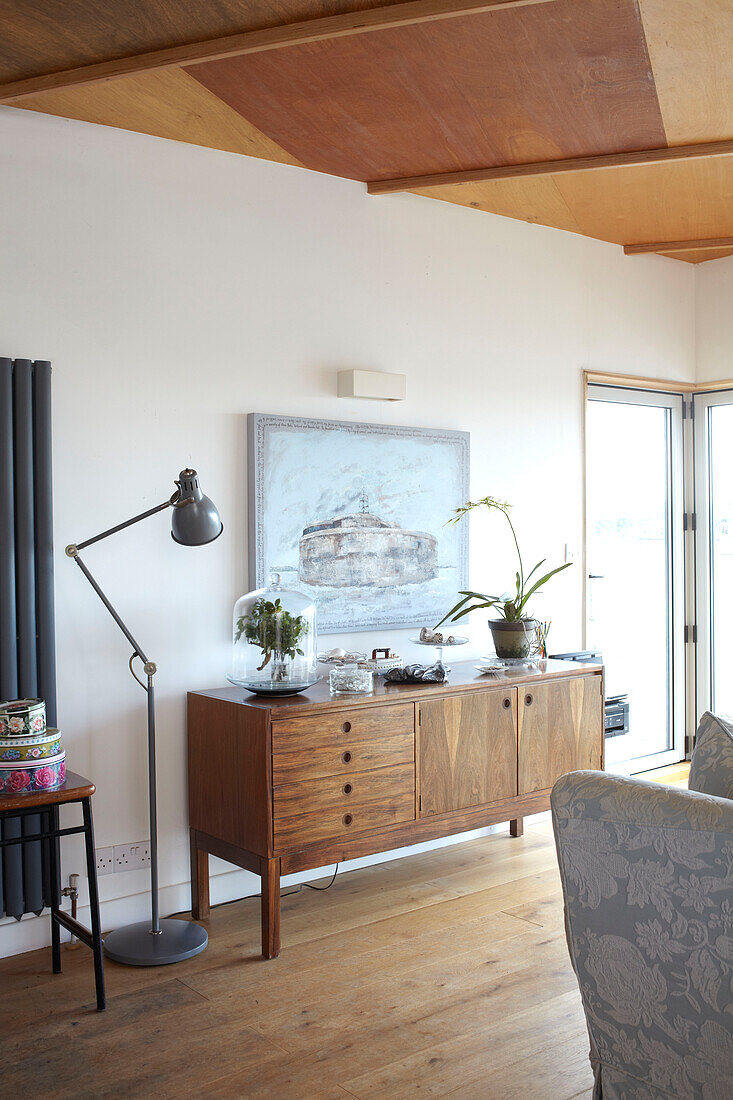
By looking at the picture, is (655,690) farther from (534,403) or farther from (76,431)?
(76,431)

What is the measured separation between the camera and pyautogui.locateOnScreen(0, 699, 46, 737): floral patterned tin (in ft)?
9.09

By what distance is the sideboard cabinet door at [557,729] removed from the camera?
156 inches

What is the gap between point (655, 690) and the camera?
5.50m

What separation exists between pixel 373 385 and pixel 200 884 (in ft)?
6.72

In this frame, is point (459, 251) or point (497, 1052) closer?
point (497, 1052)

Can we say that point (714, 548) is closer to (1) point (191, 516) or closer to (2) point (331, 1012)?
(1) point (191, 516)

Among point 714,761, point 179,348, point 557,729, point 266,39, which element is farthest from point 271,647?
point 266,39

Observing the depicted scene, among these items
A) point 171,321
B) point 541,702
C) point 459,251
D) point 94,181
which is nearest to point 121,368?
point 171,321

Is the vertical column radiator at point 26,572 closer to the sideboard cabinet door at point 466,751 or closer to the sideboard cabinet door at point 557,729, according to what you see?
the sideboard cabinet door at point 466,751

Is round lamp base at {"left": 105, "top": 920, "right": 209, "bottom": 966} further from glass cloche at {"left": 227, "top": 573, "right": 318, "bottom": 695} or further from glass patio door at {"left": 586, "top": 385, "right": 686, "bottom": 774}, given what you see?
glass patio door at {"left": 586, "top": 385, "right": 686, "bottom": 774}

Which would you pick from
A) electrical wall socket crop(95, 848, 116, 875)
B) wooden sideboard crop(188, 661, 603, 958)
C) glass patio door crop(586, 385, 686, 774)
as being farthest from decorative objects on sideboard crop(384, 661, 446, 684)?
glass patio door crop(586, 385, 686, 774)

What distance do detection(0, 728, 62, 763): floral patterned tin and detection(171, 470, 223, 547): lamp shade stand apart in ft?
2.41

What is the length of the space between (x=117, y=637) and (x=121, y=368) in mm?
951

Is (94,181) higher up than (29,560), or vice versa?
(94,181)
